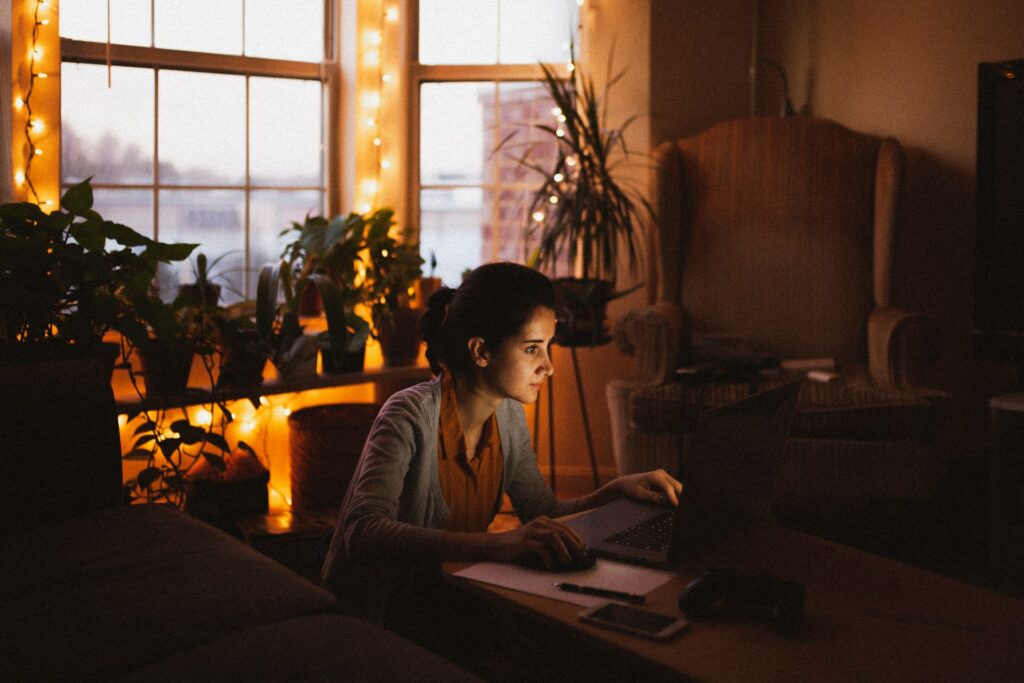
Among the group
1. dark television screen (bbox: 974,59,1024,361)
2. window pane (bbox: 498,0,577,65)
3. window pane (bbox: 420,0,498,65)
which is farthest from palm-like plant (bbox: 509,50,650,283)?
dark television screen (bbox: 974,59,1024,361)

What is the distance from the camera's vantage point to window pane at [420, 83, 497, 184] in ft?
14.1

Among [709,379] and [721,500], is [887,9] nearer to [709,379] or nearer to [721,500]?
[709,379]

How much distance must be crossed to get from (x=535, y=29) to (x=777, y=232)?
127 centimetres

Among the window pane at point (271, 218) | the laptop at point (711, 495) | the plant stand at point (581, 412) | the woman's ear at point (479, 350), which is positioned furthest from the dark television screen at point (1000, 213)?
the window pane at point (271, 218)

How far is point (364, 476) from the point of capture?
1722mm

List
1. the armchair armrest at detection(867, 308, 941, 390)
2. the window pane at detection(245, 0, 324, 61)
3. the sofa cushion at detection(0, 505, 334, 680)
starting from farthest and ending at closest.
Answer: the window pane at detection(245, 0, 324, 61), the armchair armrest at detection(867, 308, 941, 390), the sofa cushion at detection(0, 505, 334, 680)

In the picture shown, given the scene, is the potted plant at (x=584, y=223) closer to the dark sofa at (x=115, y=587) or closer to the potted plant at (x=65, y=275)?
the potted plant at (x=65, y=275)

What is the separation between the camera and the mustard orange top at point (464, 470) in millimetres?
1886

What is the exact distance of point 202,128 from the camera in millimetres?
3875

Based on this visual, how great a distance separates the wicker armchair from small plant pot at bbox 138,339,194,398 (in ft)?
4.73

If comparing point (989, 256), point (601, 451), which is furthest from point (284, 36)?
point (989, 256)

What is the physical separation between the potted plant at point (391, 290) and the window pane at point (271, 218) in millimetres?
448

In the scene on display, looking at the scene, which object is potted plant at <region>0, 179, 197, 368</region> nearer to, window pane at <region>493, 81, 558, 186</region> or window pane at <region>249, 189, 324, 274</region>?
window pane at <region>249, 189, 324, 274</region>

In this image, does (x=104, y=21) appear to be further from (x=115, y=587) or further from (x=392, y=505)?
(x=392, y=505)
